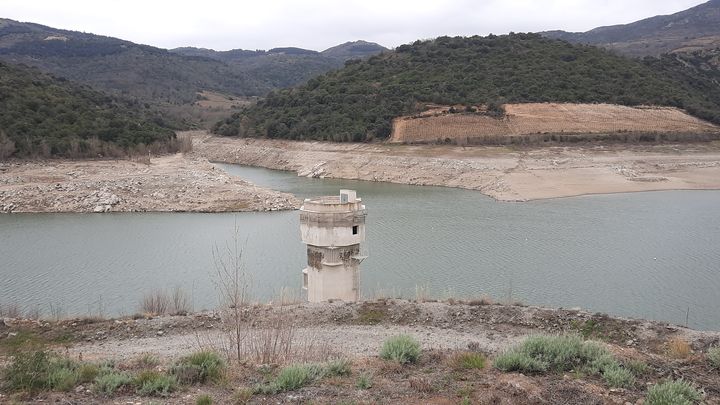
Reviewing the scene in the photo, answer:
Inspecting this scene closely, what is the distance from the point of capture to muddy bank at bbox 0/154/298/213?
107ft

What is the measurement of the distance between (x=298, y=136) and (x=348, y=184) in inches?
579

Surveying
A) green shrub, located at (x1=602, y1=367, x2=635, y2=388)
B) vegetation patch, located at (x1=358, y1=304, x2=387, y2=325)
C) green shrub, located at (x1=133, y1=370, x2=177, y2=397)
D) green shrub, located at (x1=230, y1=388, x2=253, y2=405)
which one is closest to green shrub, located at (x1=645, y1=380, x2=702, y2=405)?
green shrub, located at (x1=602, y1=367, x2=635, y2=388)

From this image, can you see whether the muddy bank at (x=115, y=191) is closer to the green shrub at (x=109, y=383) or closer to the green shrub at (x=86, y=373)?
the green shrub at (x=86, y=373)

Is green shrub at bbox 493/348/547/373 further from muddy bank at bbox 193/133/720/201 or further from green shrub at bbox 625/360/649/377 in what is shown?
muddy bank at bbox 193/133/720/201

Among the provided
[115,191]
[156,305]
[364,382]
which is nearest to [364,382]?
[364,382]

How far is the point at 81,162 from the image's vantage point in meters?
37.8

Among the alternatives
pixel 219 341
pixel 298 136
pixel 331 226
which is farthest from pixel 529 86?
pixel 219 341

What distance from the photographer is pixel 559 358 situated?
727cm

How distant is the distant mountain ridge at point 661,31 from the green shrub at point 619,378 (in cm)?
13899

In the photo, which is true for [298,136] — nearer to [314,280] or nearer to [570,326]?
[314,280]

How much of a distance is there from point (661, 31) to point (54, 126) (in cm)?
17276

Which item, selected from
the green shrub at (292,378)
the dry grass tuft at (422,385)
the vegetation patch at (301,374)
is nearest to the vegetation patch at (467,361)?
the dry grass tuft at (422,385)

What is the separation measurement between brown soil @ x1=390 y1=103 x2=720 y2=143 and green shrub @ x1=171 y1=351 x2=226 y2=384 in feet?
139

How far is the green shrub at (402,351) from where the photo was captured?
7.66 metres
